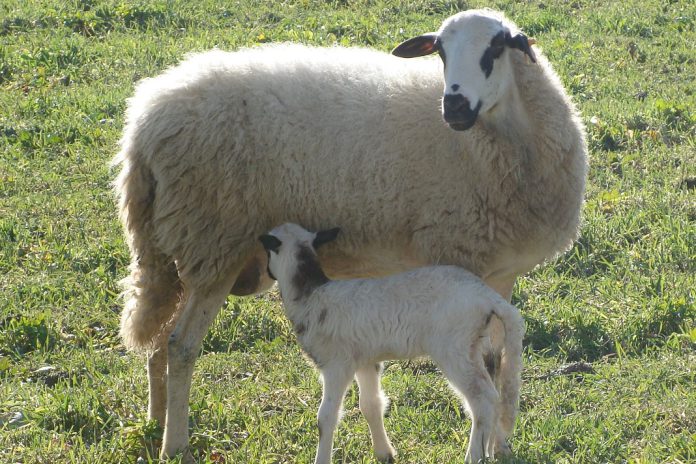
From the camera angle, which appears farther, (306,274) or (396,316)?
(306,274)

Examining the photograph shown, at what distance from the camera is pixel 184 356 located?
5289 mm

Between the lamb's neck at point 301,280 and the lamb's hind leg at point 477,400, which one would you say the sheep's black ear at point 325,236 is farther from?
the lamb's hind leg at point 477,400

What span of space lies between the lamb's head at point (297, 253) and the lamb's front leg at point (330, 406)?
476 mm

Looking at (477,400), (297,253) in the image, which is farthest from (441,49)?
(477,400)

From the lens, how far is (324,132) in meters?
5.30

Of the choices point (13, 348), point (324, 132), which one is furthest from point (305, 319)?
point (13, 348)

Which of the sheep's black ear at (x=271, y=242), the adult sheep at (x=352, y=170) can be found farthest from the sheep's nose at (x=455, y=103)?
the sheep's black ear at (x=271, y=242)

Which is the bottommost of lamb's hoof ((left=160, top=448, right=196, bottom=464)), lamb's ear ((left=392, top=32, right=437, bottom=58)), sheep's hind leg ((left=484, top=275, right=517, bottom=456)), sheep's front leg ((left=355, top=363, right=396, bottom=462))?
lamb's hoof ((left=160, top=448, right=196, bottom=464))

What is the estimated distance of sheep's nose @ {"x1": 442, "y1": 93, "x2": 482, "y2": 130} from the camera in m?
4.84

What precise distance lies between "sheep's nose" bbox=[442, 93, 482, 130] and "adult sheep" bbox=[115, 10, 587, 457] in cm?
24

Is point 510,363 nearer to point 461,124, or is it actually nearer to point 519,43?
point 461,124

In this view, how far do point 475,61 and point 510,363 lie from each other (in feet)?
4.71

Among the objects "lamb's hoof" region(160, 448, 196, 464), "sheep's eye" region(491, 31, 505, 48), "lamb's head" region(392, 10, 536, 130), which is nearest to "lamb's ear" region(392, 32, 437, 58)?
"lamb's head" region(392, 10, 536, 130)

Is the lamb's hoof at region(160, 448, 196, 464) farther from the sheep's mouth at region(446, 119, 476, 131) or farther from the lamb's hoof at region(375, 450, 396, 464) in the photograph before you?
the sheep's mouth at region(446, 119, 476, 131)
